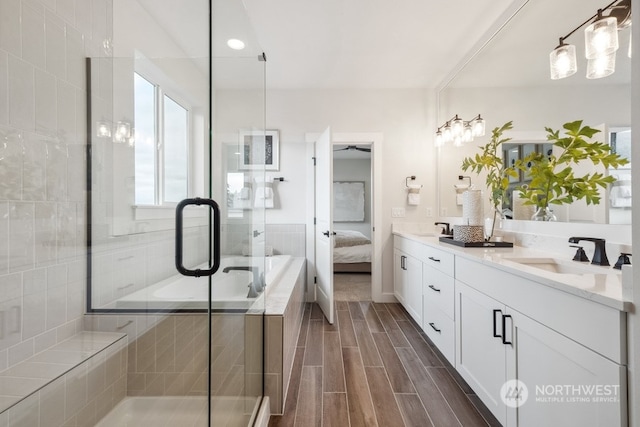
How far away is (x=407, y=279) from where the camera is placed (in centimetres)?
291

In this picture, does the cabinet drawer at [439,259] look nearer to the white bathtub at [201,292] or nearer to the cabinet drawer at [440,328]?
the cabinet drawer at [440,328]

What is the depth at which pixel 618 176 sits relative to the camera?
53.1 inches

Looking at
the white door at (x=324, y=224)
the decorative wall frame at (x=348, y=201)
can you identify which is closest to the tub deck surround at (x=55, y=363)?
the white door at (x=324, y=224)

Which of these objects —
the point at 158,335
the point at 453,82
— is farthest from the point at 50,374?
the point at 453,82

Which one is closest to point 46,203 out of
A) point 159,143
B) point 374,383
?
point 159,143

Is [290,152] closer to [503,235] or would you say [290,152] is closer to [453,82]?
[453,82]

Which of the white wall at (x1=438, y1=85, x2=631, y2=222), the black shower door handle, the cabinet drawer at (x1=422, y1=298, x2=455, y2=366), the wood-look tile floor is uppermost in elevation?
the white wall at (x1=438, y1=85, x2=631, y2=222)

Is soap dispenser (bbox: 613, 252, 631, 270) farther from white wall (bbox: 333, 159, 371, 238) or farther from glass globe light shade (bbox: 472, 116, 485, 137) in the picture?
white wall (bbox: 333, 159, 371, 238)

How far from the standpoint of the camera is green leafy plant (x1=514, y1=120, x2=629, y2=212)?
1.42 meters

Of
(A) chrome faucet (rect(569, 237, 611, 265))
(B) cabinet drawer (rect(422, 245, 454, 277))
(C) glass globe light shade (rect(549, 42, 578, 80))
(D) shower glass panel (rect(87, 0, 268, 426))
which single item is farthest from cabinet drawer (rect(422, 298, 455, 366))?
(C) glass globe light shade (rect(549, 42, 578, 80))

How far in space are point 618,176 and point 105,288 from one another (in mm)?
2621

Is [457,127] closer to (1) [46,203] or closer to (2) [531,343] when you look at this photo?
(2) [531,343]

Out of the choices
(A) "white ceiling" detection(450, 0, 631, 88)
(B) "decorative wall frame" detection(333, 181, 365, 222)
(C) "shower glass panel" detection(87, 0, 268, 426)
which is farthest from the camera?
(B) "decorative wall frame" detection(333, 181, 365, 222)

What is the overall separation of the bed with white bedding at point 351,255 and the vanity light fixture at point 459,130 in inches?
85.7
